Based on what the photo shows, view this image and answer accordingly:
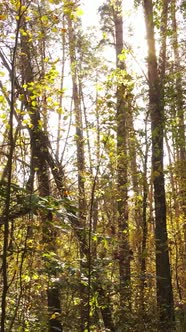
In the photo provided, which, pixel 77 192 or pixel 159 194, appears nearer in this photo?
pixel 77 192

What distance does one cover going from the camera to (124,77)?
479cm

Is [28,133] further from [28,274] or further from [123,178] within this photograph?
[28,274]

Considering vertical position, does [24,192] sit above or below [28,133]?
below

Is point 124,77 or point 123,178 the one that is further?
point 123,178

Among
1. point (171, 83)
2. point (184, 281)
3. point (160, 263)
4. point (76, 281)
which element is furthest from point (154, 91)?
point (184, 281)

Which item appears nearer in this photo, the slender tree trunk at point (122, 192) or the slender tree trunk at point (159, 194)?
the slender tree trunk at point (122, 192)

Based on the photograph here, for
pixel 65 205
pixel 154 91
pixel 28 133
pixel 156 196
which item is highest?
pixel 154 91

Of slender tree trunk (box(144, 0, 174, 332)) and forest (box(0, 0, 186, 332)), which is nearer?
forest (box(0, 0, 186, 332))

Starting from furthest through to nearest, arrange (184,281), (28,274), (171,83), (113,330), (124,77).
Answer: (184,281) < (171,83) < (113,330) < (124,77) < (28,274)

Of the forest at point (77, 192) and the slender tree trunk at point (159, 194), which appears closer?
the forest at point (77, 192)

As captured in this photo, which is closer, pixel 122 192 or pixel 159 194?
pixel 122 192

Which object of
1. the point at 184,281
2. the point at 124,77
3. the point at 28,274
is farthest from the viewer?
the point at 184,281

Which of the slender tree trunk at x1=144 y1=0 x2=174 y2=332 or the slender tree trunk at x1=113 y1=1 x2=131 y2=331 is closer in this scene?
the slender tree trunk at x1=113 y1=1 x2=131 y2=331

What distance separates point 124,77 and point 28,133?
186 centimetres
